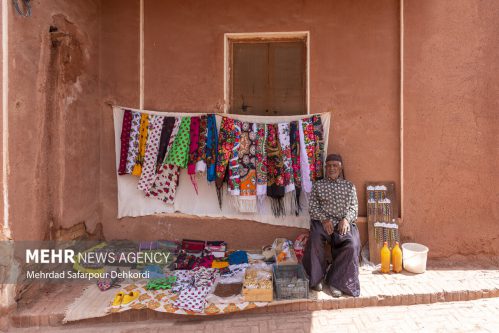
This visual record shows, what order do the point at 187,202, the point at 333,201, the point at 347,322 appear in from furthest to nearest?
1. the point at 187,202
2. the point at 333,201
3. the point at 347,322


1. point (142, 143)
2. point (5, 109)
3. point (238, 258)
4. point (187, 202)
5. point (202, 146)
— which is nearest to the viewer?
point (5, 109)

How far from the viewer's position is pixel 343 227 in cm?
373

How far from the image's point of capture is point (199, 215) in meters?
4.59

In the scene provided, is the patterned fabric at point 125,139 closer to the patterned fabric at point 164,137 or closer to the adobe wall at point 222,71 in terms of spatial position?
the adobe wall at point 222,71

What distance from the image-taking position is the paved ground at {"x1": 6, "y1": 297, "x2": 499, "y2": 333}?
319cm

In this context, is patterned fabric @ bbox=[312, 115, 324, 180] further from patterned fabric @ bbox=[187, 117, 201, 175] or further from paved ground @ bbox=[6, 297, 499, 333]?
paved ground @ bbox=[6, 297, 499, 333]

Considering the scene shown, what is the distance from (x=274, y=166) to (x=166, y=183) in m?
1.41

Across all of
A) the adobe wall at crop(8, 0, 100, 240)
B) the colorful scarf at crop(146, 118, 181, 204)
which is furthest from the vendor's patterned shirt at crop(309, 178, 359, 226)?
the adobe wall at crop(8, 0, 100, 240)

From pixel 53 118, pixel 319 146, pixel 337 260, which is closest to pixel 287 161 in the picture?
pixel 319 146

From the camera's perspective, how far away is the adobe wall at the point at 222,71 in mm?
4422

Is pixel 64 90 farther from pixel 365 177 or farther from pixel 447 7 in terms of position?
pixel 447 7

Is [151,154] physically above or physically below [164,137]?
below

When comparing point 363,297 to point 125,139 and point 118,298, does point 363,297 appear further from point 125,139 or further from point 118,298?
point 125,139

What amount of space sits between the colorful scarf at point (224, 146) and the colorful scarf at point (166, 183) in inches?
22.1
